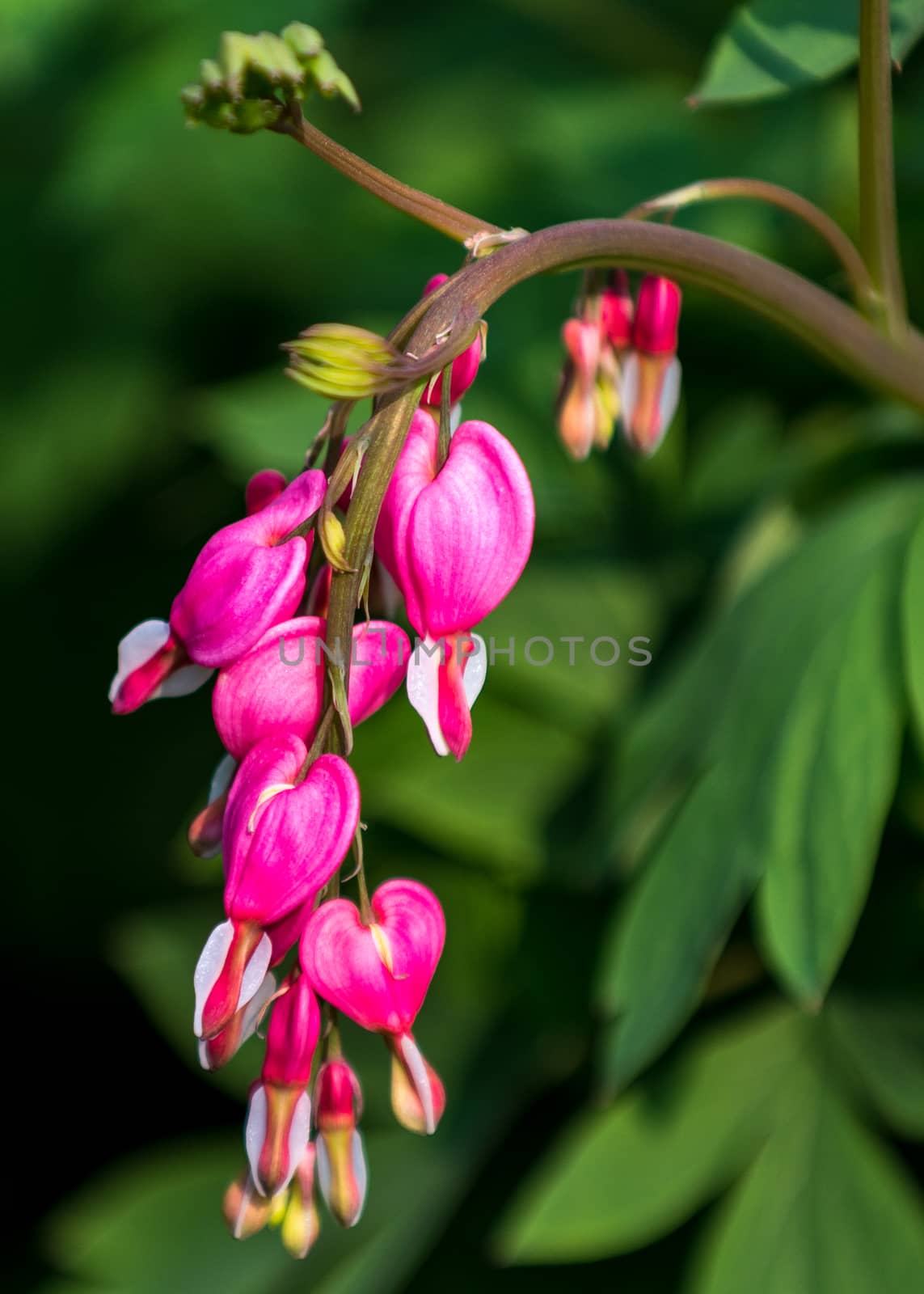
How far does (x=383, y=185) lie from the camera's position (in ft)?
2.13

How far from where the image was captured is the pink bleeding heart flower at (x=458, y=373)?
636 mm

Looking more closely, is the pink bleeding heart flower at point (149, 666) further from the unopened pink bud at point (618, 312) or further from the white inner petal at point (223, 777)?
the unopened pink bud at point (618, 312)

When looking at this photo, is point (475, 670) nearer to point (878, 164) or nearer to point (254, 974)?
point (254, 974)

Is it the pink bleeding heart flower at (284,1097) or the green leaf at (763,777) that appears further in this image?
the green leaf at (763,777)

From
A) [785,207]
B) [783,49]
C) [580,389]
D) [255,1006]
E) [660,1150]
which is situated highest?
[783,49]

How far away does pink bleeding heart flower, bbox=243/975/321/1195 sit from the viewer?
0.59m

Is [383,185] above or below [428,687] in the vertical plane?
above

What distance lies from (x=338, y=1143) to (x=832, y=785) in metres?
0.50

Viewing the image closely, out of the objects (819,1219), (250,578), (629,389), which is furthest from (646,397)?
(819,1219)

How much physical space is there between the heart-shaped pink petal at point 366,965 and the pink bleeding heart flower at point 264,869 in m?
0.03

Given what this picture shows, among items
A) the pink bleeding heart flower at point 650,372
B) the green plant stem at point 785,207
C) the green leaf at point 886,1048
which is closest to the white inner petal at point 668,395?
the pink bleeding heart flower at point 650,372

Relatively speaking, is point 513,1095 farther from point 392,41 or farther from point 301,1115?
point 392,41

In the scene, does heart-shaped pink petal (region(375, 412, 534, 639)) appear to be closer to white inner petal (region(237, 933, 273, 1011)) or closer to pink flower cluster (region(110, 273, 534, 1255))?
pink flower cluster (region(110, 273, 534, 1255))

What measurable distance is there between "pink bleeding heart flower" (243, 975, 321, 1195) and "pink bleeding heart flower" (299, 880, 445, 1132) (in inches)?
0.6
